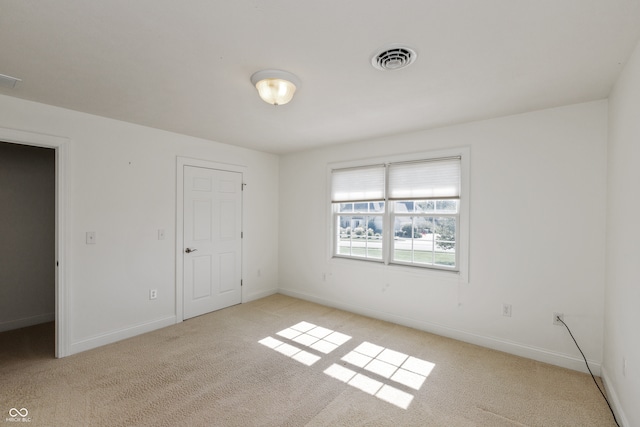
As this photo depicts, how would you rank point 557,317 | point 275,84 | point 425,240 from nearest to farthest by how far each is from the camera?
point 275,84
point 557,317
point 425,240

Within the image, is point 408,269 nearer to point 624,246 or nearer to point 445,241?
point 445,241

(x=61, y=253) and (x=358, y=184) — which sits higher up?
(x=358, y=184)

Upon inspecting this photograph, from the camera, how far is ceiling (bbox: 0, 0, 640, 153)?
1.50 m

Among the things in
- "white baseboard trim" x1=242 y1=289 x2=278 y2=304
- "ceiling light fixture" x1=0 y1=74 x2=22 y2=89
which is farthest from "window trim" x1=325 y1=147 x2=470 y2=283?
"ceiling light fixture" x1=0 y1=74 x2=22 y2=89

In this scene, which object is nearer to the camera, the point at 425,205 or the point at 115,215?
the point at 115,215

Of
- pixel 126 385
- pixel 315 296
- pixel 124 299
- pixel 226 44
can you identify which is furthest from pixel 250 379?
pixel 226 44

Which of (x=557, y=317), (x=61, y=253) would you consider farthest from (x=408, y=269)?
(x=61, y=253)

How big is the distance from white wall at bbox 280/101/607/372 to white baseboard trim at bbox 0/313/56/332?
4.44 metres

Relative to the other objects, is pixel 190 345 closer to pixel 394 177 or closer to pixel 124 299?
pixel 124 299

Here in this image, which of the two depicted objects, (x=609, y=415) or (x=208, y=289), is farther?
(x=208, y=289)

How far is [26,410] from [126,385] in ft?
1.98

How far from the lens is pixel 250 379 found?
8.38 ft

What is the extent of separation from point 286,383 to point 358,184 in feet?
8.89

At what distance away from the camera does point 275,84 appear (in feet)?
7.11
